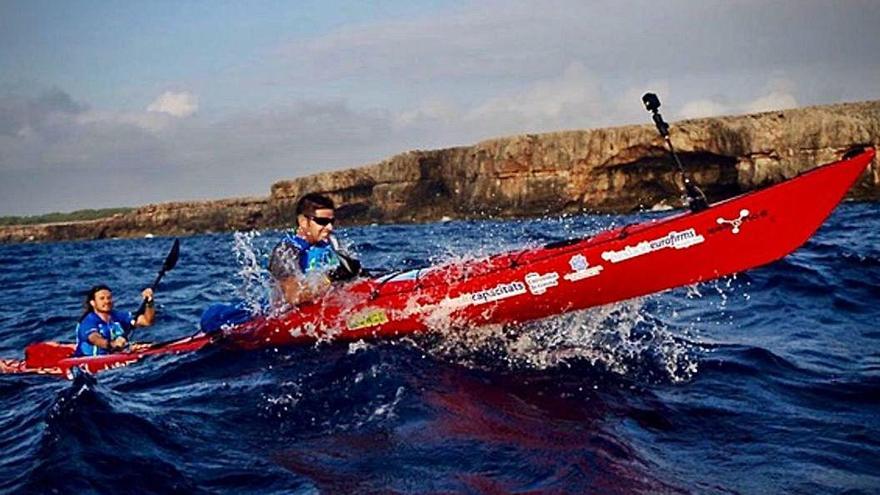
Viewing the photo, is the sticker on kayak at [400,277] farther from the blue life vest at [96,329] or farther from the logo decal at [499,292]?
the blue life vest at [96,329]

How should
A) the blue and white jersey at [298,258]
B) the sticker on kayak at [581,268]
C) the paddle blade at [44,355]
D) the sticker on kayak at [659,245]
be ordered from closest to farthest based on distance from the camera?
1. the sticker on kayak at [659,245]
2. the sticker on kayak at [581,268]
3. the blue and white jersey at [298,258]
4. the paddle blade at [44,355]

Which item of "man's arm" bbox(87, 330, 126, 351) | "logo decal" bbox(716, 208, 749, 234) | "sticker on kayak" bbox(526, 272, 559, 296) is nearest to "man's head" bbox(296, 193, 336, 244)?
"sticker on kayak" bbox(526, 272, 559, 296)

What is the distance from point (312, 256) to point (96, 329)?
317 cm

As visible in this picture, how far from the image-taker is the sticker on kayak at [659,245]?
700 cm

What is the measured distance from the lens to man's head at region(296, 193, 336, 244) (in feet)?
27.3

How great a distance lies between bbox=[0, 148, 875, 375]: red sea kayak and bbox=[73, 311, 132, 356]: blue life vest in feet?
8.19

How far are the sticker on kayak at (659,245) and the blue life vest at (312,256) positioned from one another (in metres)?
3.14

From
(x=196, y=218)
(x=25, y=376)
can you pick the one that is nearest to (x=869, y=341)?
(x=25, y=376)

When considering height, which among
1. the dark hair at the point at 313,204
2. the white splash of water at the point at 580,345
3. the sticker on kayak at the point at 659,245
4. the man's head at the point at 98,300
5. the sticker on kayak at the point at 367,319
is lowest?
the white splash of water at the point at 580,345

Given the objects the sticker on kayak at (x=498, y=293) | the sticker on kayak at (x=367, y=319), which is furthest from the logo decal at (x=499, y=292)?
the sticker on kayak at (x=367, y=319)

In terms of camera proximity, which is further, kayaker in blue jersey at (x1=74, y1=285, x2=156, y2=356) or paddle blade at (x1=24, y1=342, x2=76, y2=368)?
kayaker in blue jersey at (x1=74, y1=285, x2=156, y2=356)

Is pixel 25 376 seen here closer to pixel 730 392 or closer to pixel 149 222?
pixel 730 392

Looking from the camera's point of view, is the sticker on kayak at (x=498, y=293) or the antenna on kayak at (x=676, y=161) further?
the sticker on kayak at (x=498, y=293)

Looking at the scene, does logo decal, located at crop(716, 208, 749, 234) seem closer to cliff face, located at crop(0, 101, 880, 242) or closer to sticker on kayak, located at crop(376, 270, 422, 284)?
sticker on kayak, located at crop(376, 270, 422, 284)
